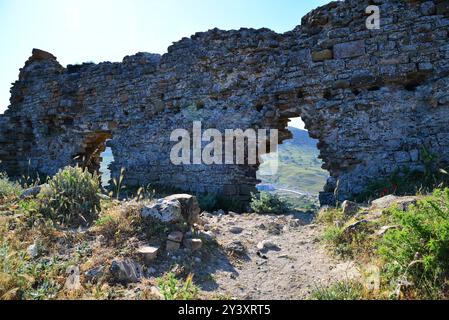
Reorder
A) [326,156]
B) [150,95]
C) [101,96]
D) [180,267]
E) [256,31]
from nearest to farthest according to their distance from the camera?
1. [180,267]
2. [326,156]
3. [256,31]
4. [150,95]
5. [101,96]

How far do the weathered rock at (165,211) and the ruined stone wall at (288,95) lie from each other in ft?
11.0

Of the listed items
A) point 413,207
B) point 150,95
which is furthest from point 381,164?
point 150,95

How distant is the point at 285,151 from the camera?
116 metres

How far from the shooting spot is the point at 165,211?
3779 millimetres

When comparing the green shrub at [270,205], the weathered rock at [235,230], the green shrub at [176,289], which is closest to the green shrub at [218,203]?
the green shrub at [270,205]

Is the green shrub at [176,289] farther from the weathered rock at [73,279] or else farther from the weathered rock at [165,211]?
the weathered rock at [165,211]

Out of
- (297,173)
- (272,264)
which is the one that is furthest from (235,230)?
(297,173)

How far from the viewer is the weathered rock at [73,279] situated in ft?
8.87

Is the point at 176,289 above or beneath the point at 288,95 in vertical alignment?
beneath

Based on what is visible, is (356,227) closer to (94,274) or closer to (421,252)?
(421,252)

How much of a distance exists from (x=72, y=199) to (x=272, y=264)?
2.73 meters
